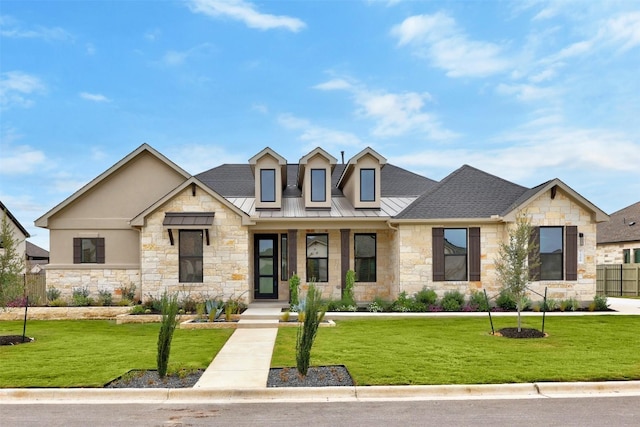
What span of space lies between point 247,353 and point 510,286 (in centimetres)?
718

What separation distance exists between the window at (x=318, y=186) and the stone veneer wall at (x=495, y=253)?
12.6 feet

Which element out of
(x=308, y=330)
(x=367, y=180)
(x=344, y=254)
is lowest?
(x=308, y=330)

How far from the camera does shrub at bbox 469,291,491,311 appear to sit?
1677 cm

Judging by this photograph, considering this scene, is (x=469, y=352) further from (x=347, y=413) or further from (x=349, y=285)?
(x=349, y=285)

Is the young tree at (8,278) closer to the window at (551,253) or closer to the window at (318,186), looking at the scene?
the window at (318,186)

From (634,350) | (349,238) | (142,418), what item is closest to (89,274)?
(349,238)

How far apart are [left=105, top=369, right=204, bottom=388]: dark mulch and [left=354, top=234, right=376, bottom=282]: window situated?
450 inches

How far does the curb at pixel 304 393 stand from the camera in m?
7.41

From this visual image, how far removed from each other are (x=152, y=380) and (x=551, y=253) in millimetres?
14983

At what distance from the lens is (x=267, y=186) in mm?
19766

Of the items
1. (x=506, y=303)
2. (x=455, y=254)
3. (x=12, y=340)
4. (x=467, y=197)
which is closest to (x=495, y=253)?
(x=455, y=254)

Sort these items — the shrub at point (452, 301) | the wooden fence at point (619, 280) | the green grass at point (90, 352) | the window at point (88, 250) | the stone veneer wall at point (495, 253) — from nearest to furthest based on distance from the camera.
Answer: the green grass at point (90, 352) → the shrub at point (452, 301) → the stone veneer wall at point (495, 253) → the window at point (88, 250) → the wooden fence at point (619, 280)

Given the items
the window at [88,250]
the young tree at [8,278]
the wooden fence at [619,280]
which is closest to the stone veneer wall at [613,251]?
the wooden fence at [619,280]

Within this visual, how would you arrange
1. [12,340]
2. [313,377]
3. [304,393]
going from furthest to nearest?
1. [12,340]
2. [313,377]
3. [304,393]
